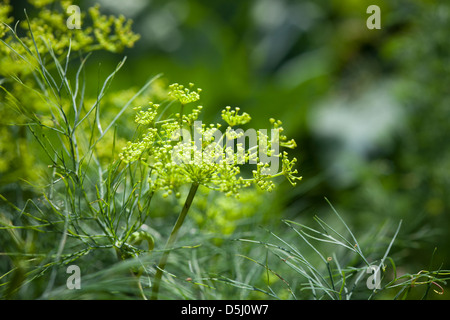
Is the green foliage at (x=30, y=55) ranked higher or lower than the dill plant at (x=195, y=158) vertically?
higher

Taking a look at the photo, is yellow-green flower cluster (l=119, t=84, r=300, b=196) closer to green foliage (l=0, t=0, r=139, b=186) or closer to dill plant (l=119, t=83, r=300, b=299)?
dill plant (l=119, t=83, r=300, b=299)

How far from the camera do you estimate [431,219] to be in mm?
1130

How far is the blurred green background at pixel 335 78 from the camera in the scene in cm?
118

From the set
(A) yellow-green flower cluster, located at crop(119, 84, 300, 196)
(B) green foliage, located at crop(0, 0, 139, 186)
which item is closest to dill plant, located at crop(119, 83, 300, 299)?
(A) yellow-green flower cluster, located at crop(119, 84, 300, 196)

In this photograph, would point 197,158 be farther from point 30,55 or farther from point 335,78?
point 335,78

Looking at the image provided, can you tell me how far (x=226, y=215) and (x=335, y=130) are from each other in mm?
1600

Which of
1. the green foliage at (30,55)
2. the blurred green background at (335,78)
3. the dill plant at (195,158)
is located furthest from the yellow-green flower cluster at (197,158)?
the blurred green background at (335,78)

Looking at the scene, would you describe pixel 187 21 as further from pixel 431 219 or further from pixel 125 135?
pixel 125 135

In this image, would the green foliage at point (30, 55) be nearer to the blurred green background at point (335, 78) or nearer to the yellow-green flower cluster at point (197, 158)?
the yellow-green flower cluster at point (197, 158)

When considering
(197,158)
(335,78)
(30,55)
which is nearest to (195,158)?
(197,158)

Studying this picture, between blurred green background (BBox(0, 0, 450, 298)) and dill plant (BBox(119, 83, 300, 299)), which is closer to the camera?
dill plant (BBox(119, 83, 300, 299))

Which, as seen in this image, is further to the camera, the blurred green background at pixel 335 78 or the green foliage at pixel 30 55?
the blurred green background at pixel 335 78

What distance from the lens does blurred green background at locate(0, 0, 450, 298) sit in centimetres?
118
